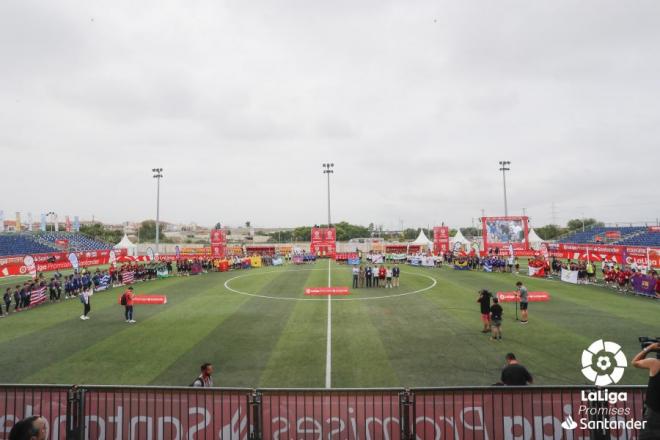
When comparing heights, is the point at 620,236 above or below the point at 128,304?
above

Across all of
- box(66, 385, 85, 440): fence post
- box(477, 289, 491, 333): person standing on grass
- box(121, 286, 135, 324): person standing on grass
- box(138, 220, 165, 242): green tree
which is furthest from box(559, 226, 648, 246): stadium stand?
box(138, 220, 165, 242): green tree

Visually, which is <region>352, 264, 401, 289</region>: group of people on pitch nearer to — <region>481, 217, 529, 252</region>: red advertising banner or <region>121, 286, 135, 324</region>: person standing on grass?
<region>121, 286, 135, 324</region>: person standing on grass

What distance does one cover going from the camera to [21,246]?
47875 millimetres

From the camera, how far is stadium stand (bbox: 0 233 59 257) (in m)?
45.9

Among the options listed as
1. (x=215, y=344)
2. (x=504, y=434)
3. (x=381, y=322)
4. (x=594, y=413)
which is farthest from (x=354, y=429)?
(x=381, y=322)

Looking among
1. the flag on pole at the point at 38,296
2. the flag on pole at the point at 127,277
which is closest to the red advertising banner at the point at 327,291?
the flag on pole at the point at 38,296

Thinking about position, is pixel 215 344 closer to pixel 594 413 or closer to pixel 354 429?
pixel 354 429

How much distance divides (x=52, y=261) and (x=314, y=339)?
127 ft

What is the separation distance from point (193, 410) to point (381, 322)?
11206 millimetres

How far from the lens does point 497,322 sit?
43.8ft

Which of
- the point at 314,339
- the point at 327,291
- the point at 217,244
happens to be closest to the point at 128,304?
the point at 314,339

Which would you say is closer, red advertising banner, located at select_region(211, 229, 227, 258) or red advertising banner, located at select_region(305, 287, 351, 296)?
red advertising banner, located at select_region(305, 287, 351, 296)

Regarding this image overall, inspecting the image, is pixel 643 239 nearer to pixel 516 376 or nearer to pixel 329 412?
pixel 516 376

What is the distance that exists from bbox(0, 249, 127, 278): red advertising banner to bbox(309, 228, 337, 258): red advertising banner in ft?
88.2
